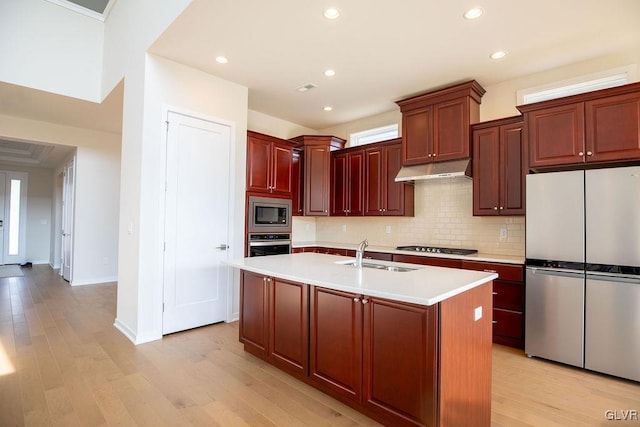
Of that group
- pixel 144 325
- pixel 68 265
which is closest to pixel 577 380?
pixel 144 325

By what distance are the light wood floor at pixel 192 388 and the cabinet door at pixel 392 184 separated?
2.13 meters

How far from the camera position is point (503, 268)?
3.37 meters

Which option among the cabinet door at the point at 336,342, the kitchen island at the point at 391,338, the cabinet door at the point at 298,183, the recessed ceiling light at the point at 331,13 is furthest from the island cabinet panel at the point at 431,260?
the recessed ceiling light at the point at 331,13

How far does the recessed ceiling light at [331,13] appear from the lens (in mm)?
2619

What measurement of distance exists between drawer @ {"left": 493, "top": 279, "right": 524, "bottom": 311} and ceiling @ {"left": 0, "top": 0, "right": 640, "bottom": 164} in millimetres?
2348

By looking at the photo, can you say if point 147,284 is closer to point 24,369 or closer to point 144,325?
point 144,325

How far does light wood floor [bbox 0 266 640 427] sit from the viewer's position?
6.86ft

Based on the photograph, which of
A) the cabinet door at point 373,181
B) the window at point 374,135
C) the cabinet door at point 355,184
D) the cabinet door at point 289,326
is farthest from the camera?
the window at point 374,135

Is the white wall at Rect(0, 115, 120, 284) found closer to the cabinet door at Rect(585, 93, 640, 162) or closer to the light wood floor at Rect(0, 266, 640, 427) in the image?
the light wood floor at Rect(0, 266, 640, 427)

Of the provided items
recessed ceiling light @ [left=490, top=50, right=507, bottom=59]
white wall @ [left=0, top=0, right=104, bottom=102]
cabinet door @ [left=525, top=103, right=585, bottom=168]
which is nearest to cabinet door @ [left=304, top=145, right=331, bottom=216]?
recessed ceiling light @ [left=490, top=50, right=507, bottom=59]

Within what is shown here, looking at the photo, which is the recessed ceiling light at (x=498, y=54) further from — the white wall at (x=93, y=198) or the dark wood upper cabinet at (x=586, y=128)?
the white wall at (x=93, y=198)

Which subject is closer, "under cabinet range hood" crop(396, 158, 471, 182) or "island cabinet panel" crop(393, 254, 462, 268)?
"island cabinet panel" crop(393, 254, 462, 268)

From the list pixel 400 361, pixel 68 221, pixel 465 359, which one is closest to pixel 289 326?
pixel 400 361

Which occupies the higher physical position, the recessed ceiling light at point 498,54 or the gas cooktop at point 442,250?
the recessed ceiling light at point 498,54
